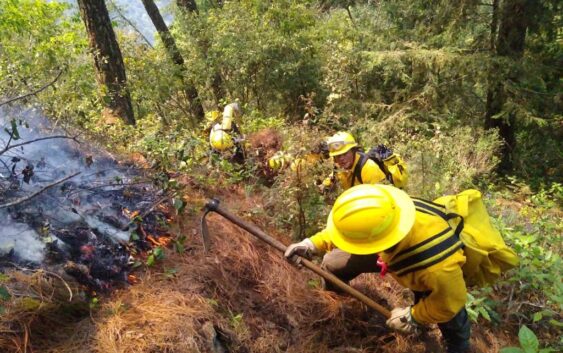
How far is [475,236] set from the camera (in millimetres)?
2539

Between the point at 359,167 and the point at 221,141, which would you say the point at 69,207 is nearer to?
the point at 221,141

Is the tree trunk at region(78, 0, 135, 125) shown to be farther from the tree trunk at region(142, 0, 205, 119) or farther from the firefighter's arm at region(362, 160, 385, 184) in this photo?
the tree trunk at region(142, 0, 205, 119)

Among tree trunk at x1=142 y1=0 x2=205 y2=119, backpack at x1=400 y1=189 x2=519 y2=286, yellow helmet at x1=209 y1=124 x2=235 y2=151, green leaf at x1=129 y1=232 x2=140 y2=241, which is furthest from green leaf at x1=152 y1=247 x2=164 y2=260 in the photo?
tree trunk at x1=142 y1=0 x2=205 y2=119

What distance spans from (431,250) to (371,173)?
5.98 ft

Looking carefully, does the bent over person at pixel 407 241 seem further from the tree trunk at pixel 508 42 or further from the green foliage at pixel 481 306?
the tree trunk at pixel 508 42

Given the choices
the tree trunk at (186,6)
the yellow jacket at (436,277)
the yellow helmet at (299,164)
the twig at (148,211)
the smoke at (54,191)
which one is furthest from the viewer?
the tree trunk at (186,6)

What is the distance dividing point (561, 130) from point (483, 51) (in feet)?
8.44

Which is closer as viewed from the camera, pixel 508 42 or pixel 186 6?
pixel 508 42

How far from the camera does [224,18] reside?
9.82 m

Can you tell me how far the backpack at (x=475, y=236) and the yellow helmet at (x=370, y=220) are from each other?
0.28 meters

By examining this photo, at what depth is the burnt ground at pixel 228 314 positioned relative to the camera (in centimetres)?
244

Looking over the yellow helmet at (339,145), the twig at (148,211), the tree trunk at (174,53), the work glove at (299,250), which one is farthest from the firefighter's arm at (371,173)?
the tree trunk at (174,53)

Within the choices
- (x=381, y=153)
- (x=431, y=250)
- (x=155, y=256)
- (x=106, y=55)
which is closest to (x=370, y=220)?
(x=431, y=250)

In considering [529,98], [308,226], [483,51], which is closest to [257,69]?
[483,51]
